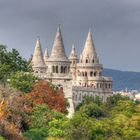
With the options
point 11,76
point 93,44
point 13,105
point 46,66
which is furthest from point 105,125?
point 93,44

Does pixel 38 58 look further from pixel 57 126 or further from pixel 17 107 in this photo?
pixel 17 107

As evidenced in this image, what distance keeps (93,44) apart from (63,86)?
87.0 ft

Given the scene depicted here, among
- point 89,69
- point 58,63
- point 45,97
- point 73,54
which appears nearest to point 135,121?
point 45,97

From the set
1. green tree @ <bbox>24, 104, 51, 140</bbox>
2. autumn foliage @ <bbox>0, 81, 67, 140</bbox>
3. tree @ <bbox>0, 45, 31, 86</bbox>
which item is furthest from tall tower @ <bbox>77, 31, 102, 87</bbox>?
green tree @ <bbox>24, 104, 51, 140</bbox>

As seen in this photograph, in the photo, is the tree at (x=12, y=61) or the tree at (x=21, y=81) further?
the tree at (x=12, y=61)

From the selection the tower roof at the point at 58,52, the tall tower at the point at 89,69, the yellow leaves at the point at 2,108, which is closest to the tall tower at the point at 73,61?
the tall tower at the point at 89,69

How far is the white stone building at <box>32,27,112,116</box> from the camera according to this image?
405ft

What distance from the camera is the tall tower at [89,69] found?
459ft

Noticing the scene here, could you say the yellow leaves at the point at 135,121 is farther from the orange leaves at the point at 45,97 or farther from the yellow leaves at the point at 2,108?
the yellow leaves at the point at 2,108

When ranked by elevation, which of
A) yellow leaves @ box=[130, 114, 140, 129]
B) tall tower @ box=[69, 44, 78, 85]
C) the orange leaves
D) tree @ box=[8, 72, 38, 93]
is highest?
tall tower @ box=[69, 44, 78, 85]

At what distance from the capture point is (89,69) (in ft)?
461

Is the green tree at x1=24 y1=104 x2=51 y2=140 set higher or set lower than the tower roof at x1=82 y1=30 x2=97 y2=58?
lower

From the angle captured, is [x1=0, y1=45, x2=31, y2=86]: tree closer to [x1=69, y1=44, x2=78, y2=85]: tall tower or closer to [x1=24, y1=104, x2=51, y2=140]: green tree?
[x1=24, y1=104, x2=51, y2=140]: green tree

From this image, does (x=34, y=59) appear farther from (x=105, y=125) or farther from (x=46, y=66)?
(x=105, y=125)
